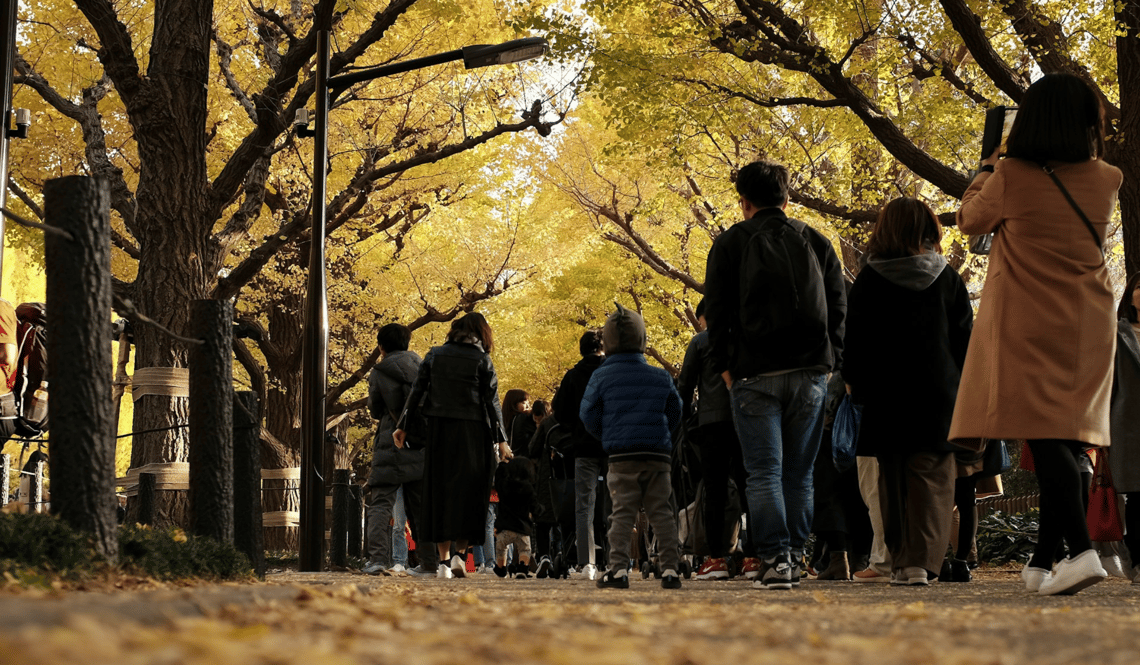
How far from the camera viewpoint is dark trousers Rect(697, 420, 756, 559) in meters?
7.23

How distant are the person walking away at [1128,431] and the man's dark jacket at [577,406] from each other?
306 cm

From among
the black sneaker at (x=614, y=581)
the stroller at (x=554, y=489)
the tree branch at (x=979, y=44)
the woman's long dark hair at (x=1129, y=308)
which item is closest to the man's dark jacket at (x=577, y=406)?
the stroller at (x=554, y=489)

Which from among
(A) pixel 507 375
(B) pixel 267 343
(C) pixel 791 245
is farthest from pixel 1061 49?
(A) pixel 507 375

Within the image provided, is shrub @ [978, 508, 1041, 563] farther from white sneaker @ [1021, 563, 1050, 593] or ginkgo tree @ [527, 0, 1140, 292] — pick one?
white sneaker @ [1021, 563, 1050, 593]

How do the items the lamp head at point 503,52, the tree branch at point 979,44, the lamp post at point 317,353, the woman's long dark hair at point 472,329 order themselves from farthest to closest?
the lamp head at point 503,52 → the tree branch at point 979,44 → the lamp post at point 317,353 → the woman's long dark hair at point 472,329

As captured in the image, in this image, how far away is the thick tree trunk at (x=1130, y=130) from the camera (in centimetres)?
1039

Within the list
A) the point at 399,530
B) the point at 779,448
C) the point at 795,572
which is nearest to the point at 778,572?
the point at 795,572

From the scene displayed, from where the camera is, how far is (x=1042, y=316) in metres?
5.02

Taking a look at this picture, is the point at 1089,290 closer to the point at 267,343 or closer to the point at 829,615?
the point at 829,615

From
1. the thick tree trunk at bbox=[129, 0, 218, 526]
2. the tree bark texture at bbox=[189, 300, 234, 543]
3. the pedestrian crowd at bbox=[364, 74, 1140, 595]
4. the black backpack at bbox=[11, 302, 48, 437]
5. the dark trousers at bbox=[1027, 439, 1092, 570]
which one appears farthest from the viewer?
the thick tree trunk at bbox=[129, 0, 218, 526]

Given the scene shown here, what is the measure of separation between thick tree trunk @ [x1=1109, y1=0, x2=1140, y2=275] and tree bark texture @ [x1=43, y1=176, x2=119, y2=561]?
8527mm

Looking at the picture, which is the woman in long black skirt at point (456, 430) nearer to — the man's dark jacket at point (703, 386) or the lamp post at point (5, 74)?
the man's dark jacket at point (703, 386)

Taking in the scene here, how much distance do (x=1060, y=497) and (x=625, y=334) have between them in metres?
2.65

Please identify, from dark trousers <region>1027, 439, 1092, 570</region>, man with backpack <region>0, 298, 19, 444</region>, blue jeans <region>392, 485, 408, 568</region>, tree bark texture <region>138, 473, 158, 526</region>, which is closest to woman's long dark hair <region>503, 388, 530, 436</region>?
blue jeans <region>392, 485, 408, 568</region>
